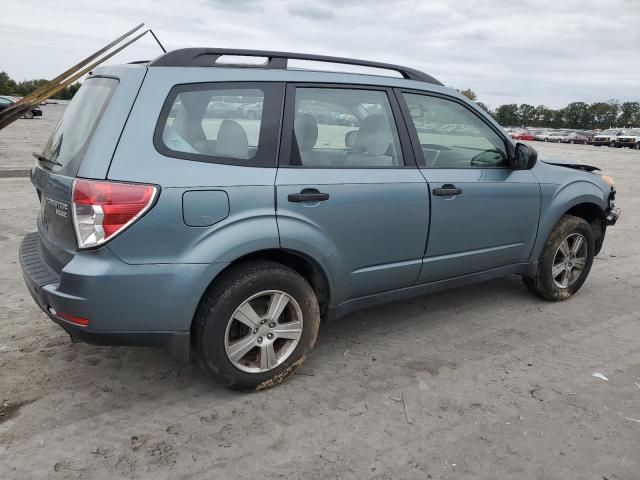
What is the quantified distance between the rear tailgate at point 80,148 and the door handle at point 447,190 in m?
1.97

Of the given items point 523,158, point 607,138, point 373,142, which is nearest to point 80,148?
point 373,142

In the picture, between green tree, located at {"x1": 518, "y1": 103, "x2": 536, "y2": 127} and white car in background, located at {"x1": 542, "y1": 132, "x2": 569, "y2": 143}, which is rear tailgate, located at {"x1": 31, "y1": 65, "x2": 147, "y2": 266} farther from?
green tree, located at {"x1": 518, "y1": 103, "x2": 536, "y2": 127}

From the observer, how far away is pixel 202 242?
2.77 metres

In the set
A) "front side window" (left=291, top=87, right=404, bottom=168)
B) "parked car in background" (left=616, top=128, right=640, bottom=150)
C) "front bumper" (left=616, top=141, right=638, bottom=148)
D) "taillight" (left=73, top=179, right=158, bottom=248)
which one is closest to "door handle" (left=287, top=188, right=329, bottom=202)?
"front side window" (left=291, top=87, right=404, bottom=168)

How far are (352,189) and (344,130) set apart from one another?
44 centimetres

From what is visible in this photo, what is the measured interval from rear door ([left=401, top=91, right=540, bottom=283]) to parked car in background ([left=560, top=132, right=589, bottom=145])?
165ft

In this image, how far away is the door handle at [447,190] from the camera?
3.66m

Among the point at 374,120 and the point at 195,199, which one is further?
the point at 374,120

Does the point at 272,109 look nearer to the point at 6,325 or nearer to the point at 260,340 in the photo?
the point at 260,340

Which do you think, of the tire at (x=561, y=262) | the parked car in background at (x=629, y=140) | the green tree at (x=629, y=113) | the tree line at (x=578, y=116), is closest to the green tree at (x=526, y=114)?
the tree line at (x=578, y=116)

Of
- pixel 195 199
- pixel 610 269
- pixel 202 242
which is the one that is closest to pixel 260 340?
pixel 202 242

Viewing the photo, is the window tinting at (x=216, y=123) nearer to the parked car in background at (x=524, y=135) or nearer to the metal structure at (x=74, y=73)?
the metal structure at (x=74, y=73)

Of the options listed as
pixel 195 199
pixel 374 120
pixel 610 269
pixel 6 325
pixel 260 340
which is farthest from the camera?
pixel 610 269

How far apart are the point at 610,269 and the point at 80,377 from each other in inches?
206
